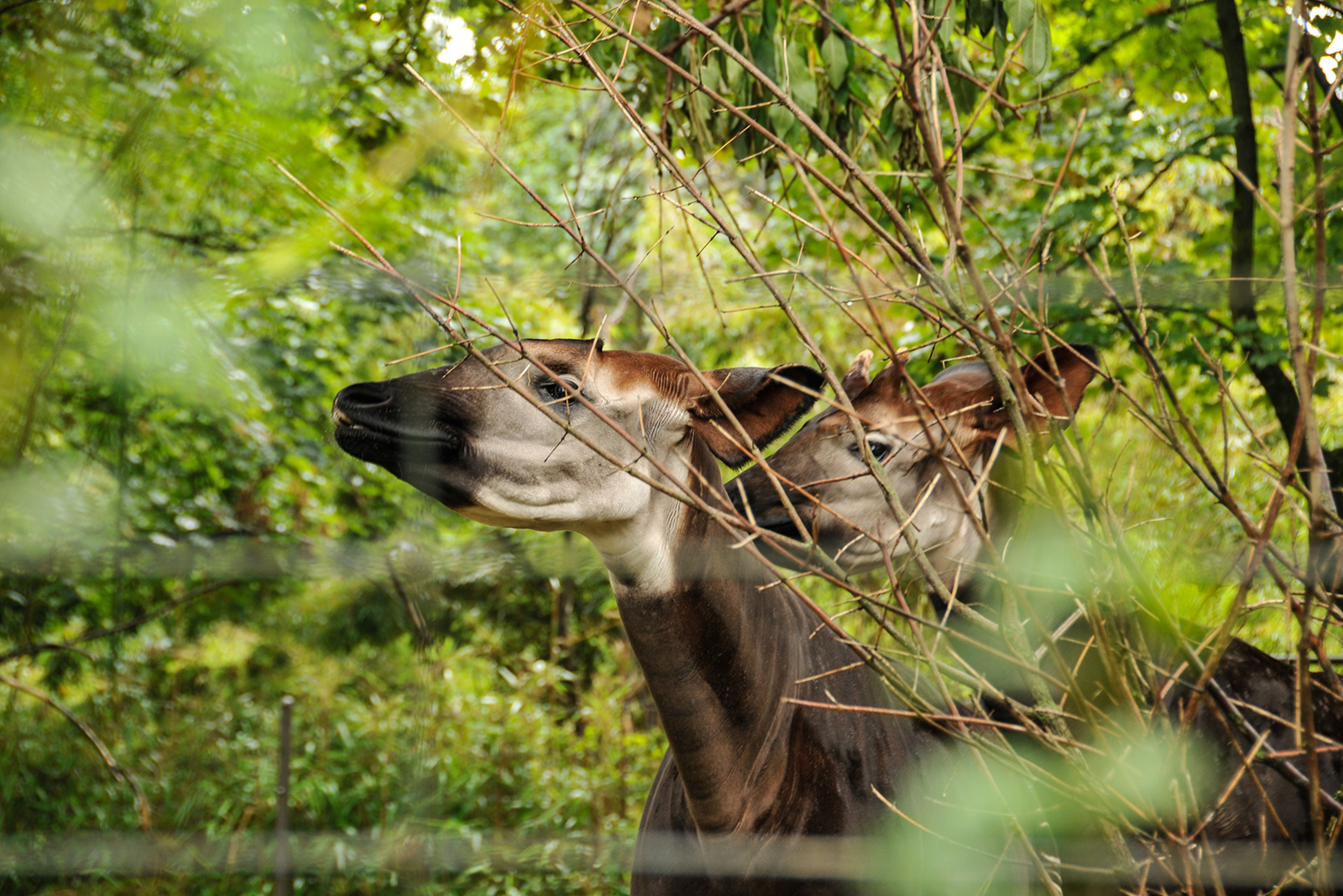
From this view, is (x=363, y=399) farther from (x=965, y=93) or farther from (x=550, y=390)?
(x=965, y=93)

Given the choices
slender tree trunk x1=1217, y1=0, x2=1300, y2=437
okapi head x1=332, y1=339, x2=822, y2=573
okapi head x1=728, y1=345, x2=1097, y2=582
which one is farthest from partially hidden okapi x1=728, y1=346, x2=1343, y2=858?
slender tree trunk x1=1217, y1=0, x2=1300, y2=437

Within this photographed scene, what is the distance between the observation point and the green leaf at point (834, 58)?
63.0 inches

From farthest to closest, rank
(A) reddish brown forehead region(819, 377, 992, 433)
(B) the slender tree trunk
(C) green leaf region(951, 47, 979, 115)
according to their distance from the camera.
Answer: (B) the slender tree trunk, (C) green leaf region(951, 47, 979, 115), (A) reddish brown forehead region(819, 377, 992, 433)

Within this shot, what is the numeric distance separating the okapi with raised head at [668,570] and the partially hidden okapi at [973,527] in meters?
0.13

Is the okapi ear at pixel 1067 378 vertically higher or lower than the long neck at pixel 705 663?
higher

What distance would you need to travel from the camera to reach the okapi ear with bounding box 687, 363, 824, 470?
4.17 feet

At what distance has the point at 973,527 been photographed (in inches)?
49.8

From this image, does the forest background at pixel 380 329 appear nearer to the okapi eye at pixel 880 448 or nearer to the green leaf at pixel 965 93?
the green leaf at pixel 965 93

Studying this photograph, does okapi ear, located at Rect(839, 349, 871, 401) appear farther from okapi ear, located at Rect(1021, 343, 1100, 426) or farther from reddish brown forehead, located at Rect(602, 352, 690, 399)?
reddish brown forehead, located at Rect(602, 352, 690, 399)

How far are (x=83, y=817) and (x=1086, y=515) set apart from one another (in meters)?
3.48

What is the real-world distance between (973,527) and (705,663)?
39 cm

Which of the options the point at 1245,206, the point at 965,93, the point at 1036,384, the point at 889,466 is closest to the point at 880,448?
the point at 889,466

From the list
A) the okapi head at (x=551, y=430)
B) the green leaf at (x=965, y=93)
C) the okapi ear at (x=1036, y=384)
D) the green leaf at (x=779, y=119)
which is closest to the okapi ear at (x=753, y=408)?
the okapi head at (x=551, y=430)

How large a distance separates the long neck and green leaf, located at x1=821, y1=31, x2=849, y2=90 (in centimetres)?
81
